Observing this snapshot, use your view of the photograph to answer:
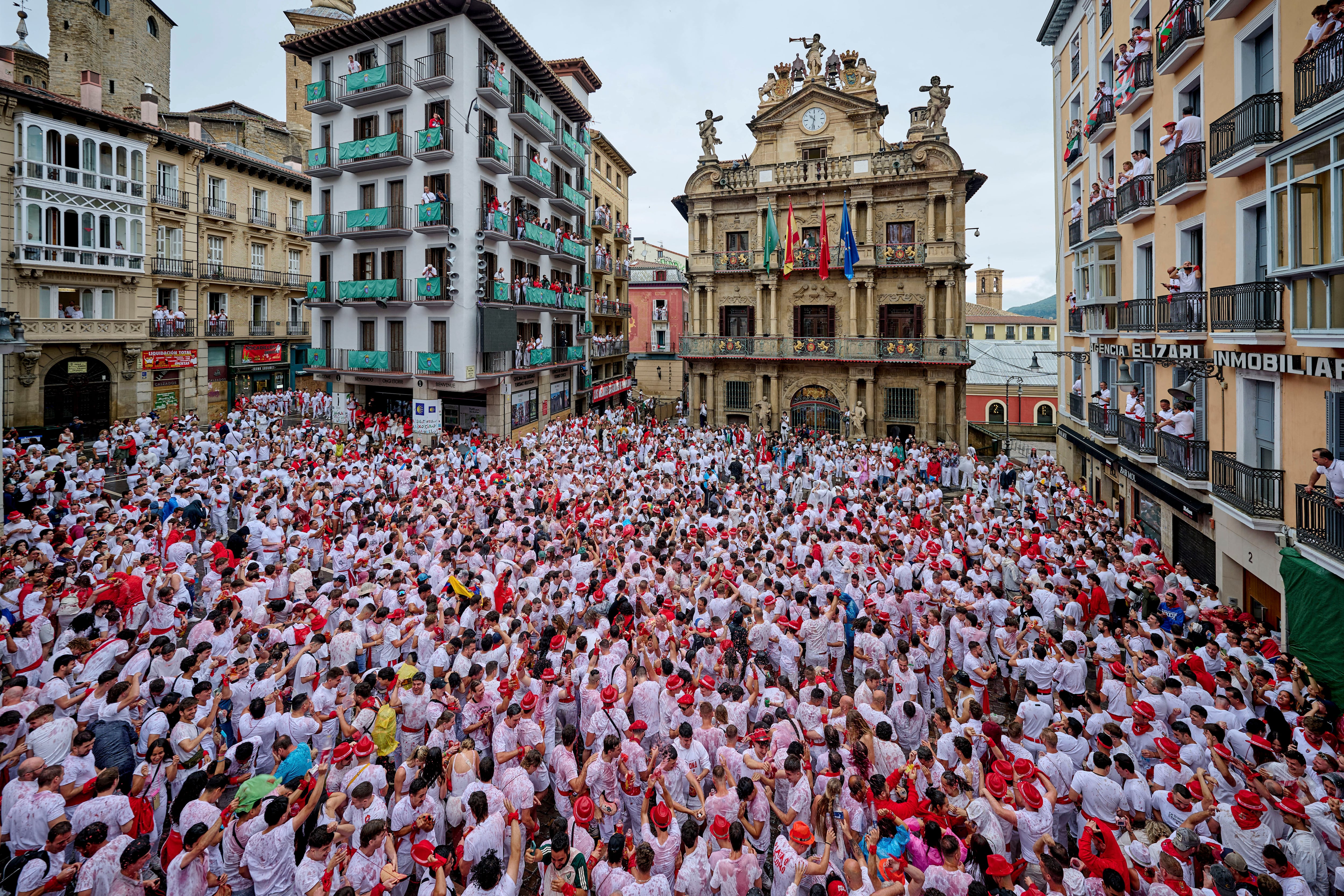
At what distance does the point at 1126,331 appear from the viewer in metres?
17.7

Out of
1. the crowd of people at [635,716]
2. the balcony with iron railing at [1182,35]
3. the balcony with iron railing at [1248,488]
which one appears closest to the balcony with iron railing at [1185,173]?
the balcony with iron railing at [1182,35]

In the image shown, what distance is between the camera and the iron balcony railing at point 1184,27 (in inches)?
535

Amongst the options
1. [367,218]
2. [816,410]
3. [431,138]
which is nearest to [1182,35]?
[816,410]

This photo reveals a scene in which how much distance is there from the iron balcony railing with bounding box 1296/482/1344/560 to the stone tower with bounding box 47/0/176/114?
45.7m

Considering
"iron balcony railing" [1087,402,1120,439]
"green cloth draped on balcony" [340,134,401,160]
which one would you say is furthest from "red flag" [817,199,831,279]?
"green cloth draped on balcony" [340,134,401,160]

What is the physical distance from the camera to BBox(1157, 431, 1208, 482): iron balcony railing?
13680 mm

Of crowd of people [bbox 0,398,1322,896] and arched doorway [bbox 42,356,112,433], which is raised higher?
arched doorway [bbox 42,356,112,433]

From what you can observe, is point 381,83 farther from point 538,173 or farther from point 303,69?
point 303,69

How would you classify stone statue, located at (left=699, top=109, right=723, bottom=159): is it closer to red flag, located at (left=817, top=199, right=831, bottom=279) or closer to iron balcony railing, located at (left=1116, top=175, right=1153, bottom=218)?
red flag, located at (left=817, top=199, right=831, bottom=279)

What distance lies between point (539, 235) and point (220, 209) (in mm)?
18040

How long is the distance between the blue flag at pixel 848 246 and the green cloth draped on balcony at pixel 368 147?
21079mm

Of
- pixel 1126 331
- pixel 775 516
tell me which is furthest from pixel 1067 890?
pixel 1126 331

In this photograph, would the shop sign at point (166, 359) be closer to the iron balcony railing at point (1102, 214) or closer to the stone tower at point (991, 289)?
the iron balcony railing at point (1102, 214)

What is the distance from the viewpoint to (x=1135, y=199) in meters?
16.9
